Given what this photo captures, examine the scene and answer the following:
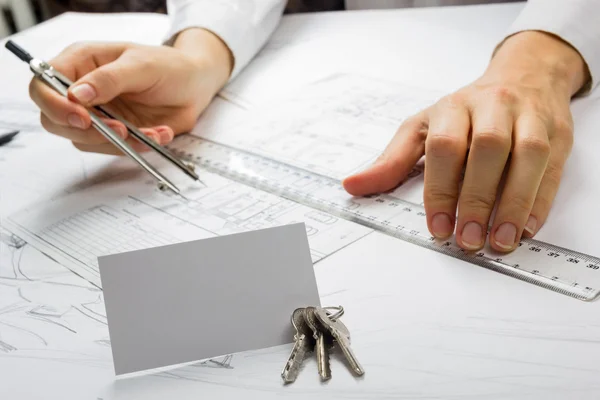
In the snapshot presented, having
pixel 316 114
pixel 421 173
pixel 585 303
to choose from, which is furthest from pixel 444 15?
pixel 585 303

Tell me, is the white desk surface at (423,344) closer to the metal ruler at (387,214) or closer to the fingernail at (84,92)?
the metal ruler at (387,214)

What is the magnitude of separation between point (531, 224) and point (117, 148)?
0.55 metres

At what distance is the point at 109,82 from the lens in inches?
33.9

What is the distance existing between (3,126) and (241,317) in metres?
0.72

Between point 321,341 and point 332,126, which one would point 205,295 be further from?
point 332,126

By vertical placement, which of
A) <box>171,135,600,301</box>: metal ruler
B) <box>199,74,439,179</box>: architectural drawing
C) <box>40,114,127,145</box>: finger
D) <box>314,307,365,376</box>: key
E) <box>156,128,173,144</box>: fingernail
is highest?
<box>40,114,127,145</box>: finger

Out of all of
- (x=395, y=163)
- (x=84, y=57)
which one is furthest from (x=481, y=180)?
(x=84, y=57)

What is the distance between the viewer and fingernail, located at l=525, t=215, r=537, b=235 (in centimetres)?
63

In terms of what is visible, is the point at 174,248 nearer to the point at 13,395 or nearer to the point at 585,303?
the point at 13,395

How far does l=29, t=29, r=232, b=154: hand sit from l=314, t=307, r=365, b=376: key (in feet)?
1.51

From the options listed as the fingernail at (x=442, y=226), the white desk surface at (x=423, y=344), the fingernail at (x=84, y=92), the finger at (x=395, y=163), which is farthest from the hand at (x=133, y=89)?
the fingernail at (x=442, y=226)

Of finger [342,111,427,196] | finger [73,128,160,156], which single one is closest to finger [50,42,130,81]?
finger [73,128,160,156]

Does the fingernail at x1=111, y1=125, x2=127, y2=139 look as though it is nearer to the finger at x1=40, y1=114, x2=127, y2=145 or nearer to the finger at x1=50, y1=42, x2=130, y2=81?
the finger at x1=40, y1=114, x2=127, y2=145

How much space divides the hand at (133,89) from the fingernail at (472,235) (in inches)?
18.3
